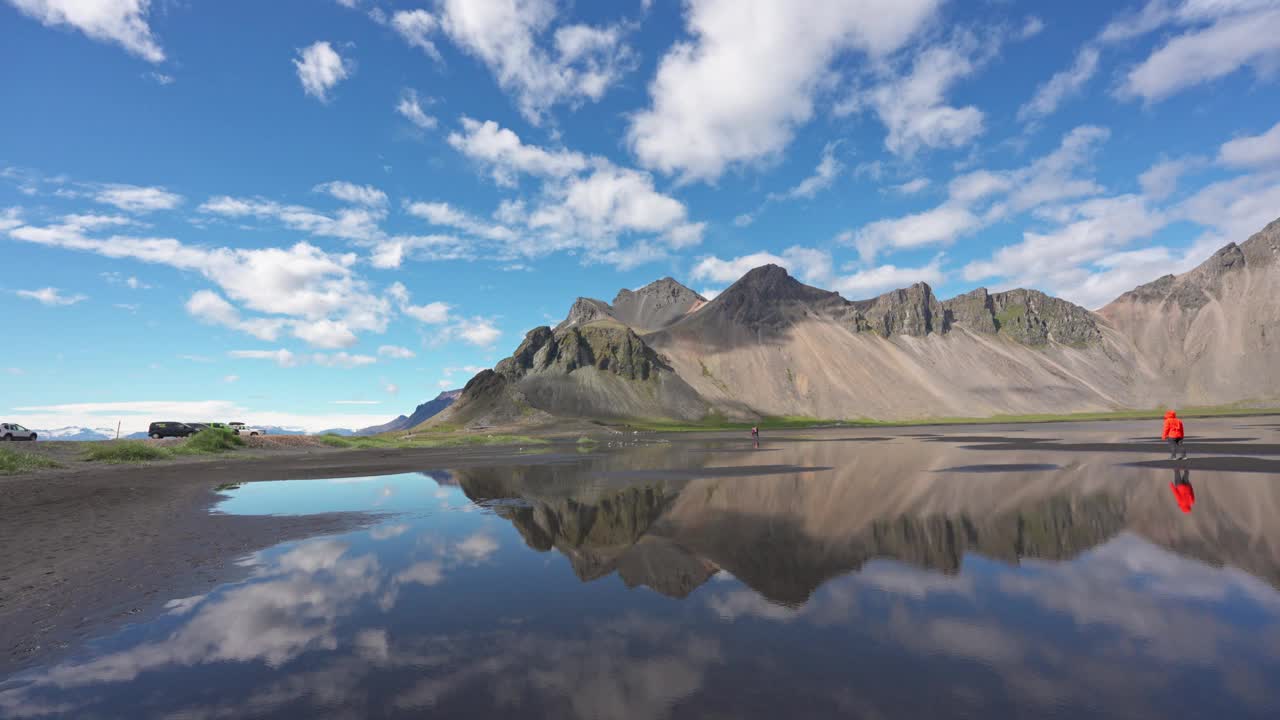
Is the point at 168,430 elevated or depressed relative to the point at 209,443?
elevated

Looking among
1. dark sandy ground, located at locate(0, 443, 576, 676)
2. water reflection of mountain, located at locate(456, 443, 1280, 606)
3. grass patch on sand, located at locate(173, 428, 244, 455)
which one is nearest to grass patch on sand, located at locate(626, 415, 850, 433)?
grass patch on sand, located at locate(173, 428, 244, 455)

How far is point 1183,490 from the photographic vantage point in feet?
73.0

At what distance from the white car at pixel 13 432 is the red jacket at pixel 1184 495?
85.3 meters

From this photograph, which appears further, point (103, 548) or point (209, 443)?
point (209, 443)

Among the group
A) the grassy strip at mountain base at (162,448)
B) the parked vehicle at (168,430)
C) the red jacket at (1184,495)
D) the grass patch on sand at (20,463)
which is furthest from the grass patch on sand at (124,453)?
the red jacket at (1184,495)

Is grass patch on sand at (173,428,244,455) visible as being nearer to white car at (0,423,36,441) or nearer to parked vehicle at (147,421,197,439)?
white car at (0,423,36,441)

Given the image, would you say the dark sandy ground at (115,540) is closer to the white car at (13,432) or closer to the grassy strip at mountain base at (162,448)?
the grassy strip at mountain base at (162,448)

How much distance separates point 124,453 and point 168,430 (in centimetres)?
3889

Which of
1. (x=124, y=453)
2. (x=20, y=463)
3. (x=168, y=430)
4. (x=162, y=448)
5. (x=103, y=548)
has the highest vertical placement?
(x=168, y=430)

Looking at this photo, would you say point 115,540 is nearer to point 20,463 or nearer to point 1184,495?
point 20,463

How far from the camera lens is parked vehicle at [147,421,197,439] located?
74.1 metres

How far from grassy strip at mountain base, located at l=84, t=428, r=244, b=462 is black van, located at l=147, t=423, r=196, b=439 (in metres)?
16.7

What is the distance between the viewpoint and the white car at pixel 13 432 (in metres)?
52.3

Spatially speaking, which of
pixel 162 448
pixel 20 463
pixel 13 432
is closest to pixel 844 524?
pixel 20 463
